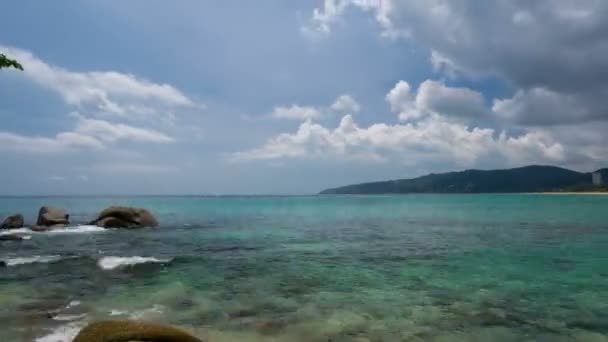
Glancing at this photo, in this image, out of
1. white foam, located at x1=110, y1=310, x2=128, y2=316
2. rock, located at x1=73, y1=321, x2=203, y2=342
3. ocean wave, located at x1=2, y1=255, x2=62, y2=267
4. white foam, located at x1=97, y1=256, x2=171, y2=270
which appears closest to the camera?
rock, located at x1=73, y1=321, x2=203, y2=342

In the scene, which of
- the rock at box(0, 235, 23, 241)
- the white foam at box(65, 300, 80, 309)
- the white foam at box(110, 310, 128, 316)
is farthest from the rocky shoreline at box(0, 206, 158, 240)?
the white foam at box(110, 310, 128, 316)

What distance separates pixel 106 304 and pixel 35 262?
13.6 metres

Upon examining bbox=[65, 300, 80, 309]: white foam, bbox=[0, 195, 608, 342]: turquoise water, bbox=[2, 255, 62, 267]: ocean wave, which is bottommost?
bbox=[0, 195, 608, 342]: turquoise water

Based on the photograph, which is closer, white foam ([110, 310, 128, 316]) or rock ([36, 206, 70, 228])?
white foam ([110, 310, 128, 316])

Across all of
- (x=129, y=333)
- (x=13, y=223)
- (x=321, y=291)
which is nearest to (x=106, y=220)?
(x=13, y=223)

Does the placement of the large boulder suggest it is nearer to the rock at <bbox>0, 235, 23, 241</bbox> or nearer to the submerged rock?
the submerged rock

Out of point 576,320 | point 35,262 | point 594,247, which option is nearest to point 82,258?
point 35,262

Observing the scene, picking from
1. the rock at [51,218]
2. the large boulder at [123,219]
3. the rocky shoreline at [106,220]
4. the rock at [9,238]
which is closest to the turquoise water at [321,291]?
the rock at [9,238]

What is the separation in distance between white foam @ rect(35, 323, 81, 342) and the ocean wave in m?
15.6

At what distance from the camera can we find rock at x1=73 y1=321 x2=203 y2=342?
7.71 m

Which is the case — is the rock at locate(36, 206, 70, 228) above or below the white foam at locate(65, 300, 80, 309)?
above

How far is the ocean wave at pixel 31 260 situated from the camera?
78.6 ft

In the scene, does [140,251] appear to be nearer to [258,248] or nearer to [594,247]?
[258,248]

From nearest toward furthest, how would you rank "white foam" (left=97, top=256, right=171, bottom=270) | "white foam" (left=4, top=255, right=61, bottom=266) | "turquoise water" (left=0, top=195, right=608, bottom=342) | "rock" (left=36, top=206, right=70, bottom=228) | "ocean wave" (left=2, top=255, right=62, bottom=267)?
"turquoise water" (left=0, top=195, right=608, bottom=342)
"white foam" (left=97, top=256, right=171, bottom=270)
"ocean wave" (left=2, top=255, right=62, bottom=267)
"white foam" (left=4, top=255, right=61, bottom=266)
"rock" (left=36, top=206, right=70, bottom=228)
